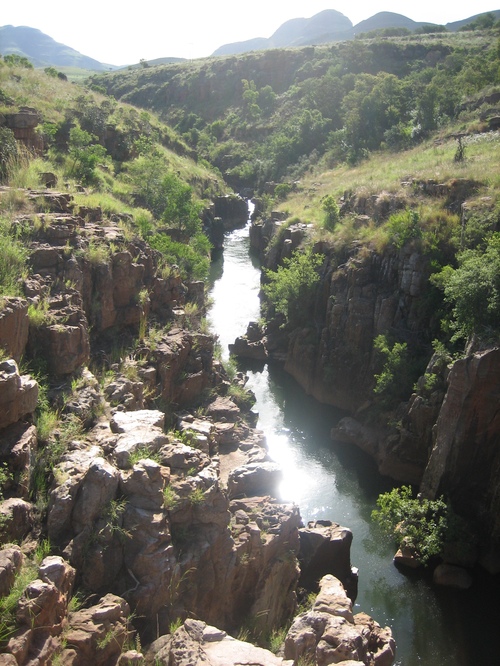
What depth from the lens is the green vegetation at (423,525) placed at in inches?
782

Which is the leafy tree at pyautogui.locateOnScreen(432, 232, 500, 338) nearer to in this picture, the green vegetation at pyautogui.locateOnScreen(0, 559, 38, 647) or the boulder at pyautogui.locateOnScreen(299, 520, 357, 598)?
the boulder at pyautogui.locateOnScreen(299, 520, 357, 598)

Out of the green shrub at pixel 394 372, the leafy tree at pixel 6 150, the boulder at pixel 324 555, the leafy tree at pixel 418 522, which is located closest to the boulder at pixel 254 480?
the boulder at pixel 324 555

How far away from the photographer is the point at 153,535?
11258 millimetres

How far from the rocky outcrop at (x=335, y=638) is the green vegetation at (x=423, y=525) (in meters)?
6.71

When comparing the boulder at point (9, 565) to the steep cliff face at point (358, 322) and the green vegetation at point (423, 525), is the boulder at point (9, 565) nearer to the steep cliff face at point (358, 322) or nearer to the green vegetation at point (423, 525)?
the green vegetation at point (423, 525)

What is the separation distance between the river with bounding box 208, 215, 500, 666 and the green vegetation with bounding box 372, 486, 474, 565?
109cm

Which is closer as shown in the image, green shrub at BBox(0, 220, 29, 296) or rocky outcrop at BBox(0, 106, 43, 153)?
green shrub at BBox(0, 220, 29, 296)

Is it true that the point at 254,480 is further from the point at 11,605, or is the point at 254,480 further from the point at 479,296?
the point at 479,296

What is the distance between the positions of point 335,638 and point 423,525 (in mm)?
9738

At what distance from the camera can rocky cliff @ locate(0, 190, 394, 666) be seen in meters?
9.59

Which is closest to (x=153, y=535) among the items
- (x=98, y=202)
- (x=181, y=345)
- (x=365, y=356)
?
(x=181, y=345)

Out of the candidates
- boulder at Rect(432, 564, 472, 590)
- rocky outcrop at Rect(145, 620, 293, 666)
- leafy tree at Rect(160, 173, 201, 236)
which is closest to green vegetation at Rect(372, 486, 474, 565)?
boulder at Rect(432, 564, 472, 590)

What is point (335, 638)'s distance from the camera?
1155cm

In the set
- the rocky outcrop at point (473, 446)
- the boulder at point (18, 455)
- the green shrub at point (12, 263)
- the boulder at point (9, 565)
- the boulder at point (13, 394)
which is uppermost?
the green shrub at point (12, 263)
